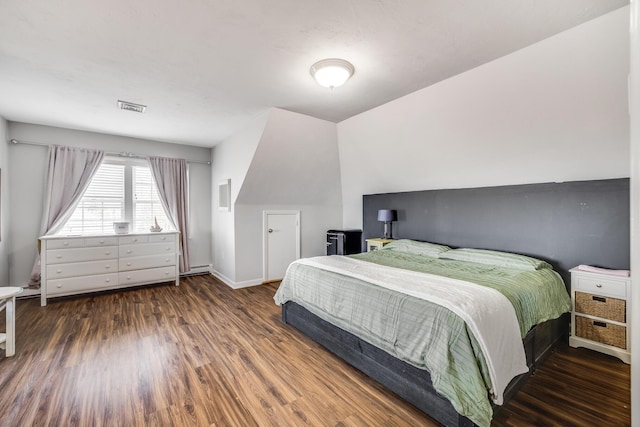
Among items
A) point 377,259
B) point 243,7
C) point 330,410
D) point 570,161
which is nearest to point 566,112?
point 570,161

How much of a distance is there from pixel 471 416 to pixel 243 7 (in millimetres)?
2739

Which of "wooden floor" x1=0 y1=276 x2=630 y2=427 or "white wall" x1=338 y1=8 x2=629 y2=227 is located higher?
"white wall" x1=338 y1=8 x2=629 y2=227

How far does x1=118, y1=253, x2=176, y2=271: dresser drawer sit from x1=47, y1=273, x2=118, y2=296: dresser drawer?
171 millimetres

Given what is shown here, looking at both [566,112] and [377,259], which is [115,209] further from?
[566,112]

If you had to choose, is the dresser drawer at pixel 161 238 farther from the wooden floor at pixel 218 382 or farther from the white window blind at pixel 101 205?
the wooden floor at pixel 218 382

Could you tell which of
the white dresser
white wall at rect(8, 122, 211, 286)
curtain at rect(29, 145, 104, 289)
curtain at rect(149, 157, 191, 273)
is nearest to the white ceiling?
white wall at rect(8, 122, 211, 286)

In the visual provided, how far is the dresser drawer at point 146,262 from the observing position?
4.40 m

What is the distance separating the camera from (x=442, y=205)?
13.3 ft

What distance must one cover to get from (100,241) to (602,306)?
5689 mm

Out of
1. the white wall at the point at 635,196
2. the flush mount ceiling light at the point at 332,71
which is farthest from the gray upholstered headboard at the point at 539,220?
the white wall at the point at 635,196

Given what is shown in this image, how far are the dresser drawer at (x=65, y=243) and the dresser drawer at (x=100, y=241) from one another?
5cm

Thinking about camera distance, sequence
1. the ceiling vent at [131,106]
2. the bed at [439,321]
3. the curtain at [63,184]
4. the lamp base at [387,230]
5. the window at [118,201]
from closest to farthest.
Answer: the bed at [439,321], the ceiling vent at [131,106], the curtain at [63,184], the window at [118,201], the lamp base at [387,230]

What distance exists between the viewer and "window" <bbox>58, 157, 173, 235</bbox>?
15.1ft

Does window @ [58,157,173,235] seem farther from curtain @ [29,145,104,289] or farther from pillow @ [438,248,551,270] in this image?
pillow @ [438,248,551,270]
